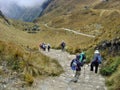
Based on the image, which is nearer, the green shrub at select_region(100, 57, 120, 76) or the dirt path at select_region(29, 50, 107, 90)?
the dirt path at select_region(29, 50, 107, 90)

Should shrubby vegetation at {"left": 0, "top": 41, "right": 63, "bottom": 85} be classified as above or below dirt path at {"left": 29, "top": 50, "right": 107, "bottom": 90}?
above

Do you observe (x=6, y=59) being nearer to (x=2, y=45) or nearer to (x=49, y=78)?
(x=2, y=45)

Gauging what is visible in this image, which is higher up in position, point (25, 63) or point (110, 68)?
point (25, 63)

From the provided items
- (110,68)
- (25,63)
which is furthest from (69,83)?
(110,68)

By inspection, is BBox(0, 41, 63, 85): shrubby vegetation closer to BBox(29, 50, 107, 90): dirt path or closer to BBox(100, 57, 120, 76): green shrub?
BBox(29, 50, 107, 90): dirt path

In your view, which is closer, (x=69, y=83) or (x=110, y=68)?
(x=69, y=83)

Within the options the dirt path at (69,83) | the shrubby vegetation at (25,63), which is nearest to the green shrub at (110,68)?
the dirt path at (69,83)

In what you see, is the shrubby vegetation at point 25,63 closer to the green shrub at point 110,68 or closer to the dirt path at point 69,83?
the dirt path at point 69,83

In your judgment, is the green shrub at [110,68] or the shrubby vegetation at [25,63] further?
the green shrub at [110,68]

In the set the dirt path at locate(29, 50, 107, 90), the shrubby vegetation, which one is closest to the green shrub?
the dirt path at locate(29, 50, 107, 90)

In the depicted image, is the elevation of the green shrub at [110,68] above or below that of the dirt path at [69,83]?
above

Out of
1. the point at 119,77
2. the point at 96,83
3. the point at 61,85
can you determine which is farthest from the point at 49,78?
the point at 119,77

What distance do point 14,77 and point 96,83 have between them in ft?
19.1

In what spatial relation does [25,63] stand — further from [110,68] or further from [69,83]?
[110,68]
